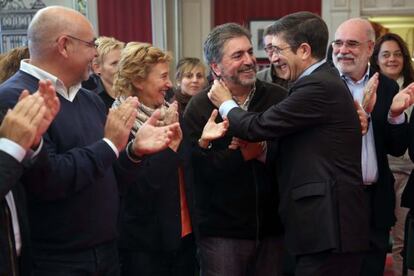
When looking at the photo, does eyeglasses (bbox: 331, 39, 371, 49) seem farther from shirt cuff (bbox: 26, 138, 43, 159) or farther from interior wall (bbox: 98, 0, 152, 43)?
interior wall (bbox: 98, 0, 152, 43)

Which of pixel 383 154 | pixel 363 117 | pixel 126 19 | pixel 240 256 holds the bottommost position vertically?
pixel 240 256

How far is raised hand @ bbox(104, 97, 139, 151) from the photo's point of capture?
1718 mm

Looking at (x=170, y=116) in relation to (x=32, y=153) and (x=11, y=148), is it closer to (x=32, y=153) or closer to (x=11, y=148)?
(x=32, y=153)

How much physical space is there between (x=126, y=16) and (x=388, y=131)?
14.0ft

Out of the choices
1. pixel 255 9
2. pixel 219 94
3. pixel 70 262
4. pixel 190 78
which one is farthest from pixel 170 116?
pixel 255 9

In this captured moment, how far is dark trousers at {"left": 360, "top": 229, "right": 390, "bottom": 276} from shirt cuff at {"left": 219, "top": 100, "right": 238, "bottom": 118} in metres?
0.98

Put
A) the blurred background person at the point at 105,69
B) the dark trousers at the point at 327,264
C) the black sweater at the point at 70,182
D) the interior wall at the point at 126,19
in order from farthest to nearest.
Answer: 1. the interior wall at the point at 126,19
2. the blurred background person at the point at 105,69
3. the dark trousers at the point at 327,264
4. the black sweater at the point at 70,182

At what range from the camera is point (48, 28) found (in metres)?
1.73

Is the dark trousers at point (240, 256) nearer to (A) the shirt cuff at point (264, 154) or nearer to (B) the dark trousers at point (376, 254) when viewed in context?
(A) the shirt cuff at point (264, 154)

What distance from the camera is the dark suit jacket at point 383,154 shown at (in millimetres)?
2506

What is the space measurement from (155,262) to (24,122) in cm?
101

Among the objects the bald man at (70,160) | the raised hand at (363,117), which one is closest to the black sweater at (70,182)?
the bald man at (70,160)

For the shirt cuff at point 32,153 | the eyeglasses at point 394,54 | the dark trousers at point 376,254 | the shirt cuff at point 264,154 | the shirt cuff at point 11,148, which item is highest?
the eyeglasses at point 394,54

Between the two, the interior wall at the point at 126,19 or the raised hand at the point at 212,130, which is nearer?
the raised hand at the point at 212,130
